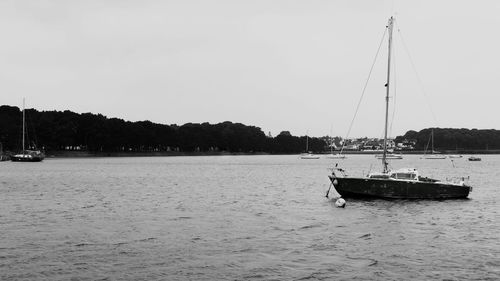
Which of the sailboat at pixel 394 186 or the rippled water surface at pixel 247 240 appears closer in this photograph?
the rippled water surface at pixel 247 240

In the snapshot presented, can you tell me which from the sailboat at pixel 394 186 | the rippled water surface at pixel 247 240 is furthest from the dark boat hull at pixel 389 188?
the rippled water surface at pixel 247 240

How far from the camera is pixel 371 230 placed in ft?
128

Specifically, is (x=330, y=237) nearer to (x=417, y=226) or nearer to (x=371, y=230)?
(x=371, y=230)

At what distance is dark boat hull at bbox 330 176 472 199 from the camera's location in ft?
178

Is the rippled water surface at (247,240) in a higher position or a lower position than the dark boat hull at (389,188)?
lower

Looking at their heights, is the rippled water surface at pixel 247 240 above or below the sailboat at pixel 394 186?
below

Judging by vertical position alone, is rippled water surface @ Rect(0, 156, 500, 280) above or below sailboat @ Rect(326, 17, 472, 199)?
below

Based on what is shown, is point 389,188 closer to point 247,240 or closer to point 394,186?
point 394,186

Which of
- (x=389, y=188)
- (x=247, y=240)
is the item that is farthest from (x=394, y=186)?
(x=247, y=240)

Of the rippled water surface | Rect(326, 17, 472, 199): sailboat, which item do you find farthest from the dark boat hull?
the rippled water surface

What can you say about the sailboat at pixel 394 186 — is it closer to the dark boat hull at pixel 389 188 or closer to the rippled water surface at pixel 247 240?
the dark boat hull at pixel 389 188

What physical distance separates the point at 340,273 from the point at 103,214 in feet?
89.3

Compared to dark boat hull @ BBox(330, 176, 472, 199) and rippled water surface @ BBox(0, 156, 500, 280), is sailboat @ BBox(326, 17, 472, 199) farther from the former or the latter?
rippled water surface @ BBox(0, 156, 500, 280)

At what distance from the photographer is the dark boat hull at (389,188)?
178ft
